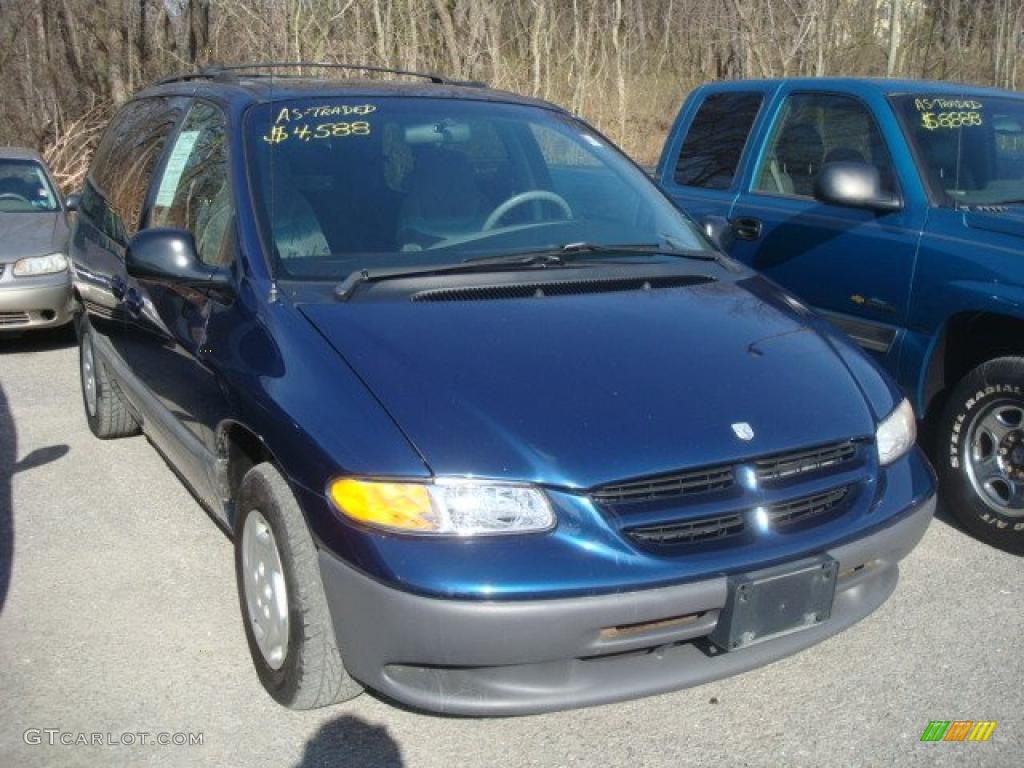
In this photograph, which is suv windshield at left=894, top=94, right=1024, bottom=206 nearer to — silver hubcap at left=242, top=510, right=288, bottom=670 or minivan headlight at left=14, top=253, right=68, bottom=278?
silver hubcap at left=242, top=510, right=288, bottom=670

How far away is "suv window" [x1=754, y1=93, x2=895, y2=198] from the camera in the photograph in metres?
4.96

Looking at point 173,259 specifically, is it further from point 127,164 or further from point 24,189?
point 24,189

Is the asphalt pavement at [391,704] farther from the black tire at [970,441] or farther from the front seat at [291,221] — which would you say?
the front seat at [291,221]

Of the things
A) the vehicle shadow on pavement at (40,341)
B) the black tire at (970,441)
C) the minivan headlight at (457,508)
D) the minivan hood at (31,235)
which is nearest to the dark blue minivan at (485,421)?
the minivan headlight at (457,508)

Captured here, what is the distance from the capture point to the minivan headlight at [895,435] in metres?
3.11

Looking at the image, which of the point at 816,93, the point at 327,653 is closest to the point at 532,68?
the point at 816,93

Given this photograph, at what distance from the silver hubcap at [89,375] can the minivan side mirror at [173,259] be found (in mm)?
2270

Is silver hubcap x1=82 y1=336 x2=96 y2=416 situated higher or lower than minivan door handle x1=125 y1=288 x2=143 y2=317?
lower

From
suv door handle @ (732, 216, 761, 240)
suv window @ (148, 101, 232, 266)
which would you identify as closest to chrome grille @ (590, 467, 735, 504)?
suv window @ (148, 101, 232, 266)

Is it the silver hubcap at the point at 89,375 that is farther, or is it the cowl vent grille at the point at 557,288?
the silver hubcap at the point at 89,375

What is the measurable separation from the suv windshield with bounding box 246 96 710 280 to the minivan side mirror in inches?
9.9

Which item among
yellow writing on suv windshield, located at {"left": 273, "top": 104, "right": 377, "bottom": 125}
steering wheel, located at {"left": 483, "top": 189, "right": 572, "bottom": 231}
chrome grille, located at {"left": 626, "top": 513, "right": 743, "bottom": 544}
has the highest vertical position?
yellow writing on suv windshield, located at {"left": 273, "top": 104, "right": 377, "bottom": 125}

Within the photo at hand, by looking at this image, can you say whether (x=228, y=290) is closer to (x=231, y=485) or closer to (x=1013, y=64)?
(x=231, y=485)

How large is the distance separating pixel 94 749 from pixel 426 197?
6.77ft
